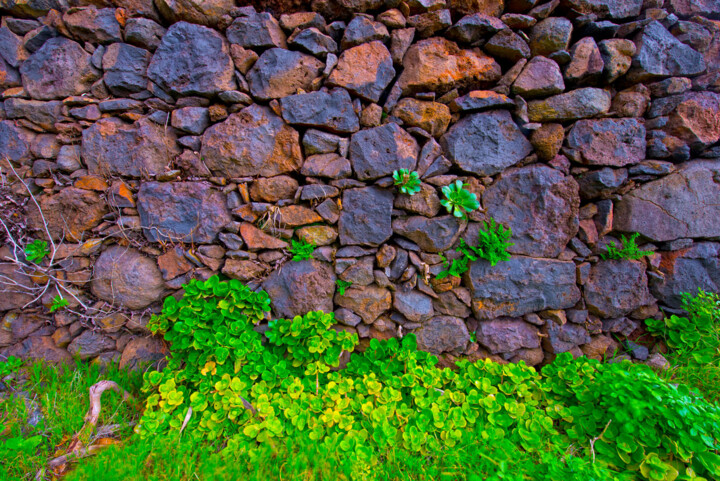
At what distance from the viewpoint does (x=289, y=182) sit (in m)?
2.51

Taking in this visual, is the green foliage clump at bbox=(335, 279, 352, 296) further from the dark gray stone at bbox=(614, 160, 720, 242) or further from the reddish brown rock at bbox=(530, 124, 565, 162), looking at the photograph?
the dark gray stone at bbox=(614, 160, 720, 242)

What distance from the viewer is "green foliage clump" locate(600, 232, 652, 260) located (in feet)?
8.35

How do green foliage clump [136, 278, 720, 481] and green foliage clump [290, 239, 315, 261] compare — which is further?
green foliage clump [290, 239, 315, 261]

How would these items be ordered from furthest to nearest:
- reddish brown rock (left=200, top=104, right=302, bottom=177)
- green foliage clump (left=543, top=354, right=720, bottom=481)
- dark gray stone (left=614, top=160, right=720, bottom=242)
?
dark gray stone (left=614, top=160, right=720, bottom=242) → reddish brown rock (left=200, top=104, right=302, bottom=177) → green foliage clump (left=543, top=354, right=720, bottom=481)

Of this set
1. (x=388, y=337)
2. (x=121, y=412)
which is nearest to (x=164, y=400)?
(x=121, y=412)

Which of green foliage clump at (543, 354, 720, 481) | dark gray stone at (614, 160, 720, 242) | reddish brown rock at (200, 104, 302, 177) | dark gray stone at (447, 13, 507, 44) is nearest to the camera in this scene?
green foliage clump at (543, 354, 720, 481)

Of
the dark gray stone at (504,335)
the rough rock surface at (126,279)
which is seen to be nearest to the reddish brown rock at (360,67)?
the rough rock surface at (126,279)

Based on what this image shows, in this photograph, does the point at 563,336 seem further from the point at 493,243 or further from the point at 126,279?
the point at 126,279

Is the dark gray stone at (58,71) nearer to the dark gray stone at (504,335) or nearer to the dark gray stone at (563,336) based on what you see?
the dark gray stone at (504,335)

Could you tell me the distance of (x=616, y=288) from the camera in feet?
8.58

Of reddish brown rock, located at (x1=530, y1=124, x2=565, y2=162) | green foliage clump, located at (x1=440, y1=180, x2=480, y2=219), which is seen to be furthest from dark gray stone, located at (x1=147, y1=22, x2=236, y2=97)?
reddish brown rock, located at (x1=530, y1=124, x2=565, y2=162)

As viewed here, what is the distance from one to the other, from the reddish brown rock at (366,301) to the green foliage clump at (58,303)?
2377 millimetres

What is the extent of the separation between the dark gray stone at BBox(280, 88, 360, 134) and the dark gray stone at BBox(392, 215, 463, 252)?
Result: 0.97 m

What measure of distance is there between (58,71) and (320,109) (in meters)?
2.33
